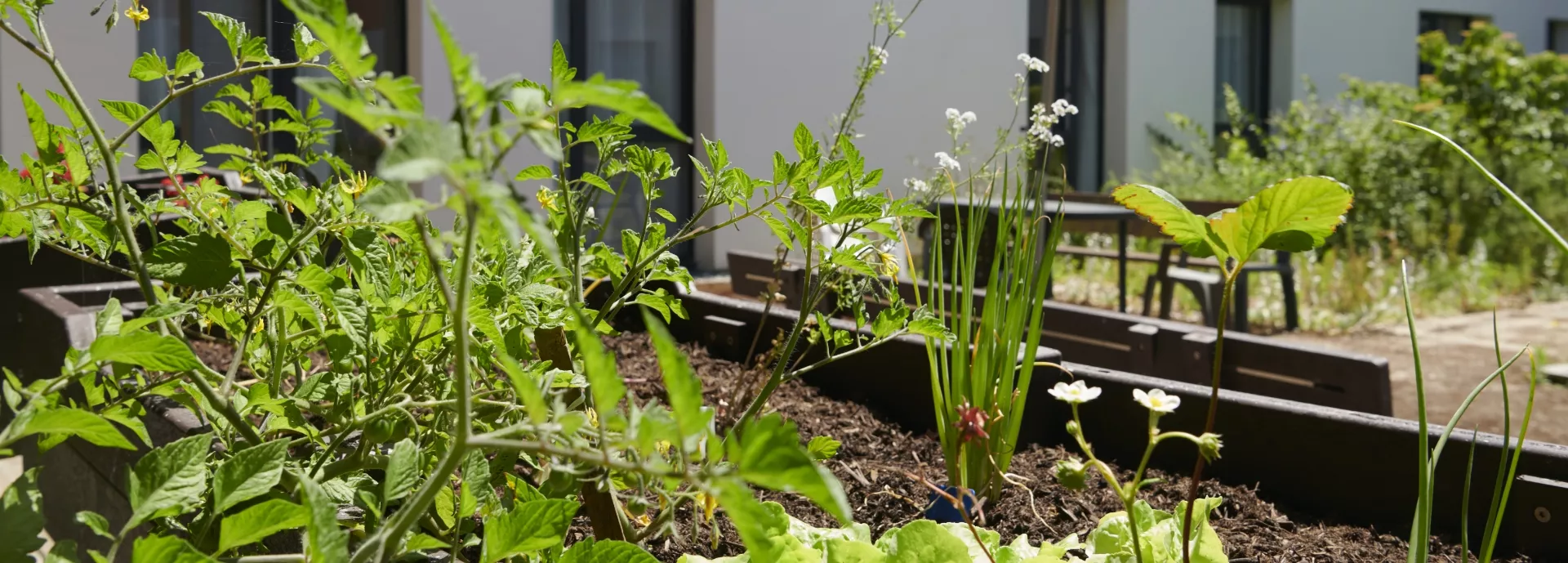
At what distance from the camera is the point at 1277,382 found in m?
2.20

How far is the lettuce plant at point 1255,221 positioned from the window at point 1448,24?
13.8 m

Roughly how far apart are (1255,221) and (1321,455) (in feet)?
2.24

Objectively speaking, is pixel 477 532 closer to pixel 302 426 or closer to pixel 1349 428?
pixel 302 426

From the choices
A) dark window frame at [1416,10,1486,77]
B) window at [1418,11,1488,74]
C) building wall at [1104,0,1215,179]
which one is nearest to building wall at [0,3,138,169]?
A: building wall at [1104,0,1215,179]

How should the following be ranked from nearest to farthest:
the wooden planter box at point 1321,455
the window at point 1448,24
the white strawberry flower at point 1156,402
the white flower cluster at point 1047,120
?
1. the white strawberry flower at point 1156,402
2. the wooden planter box at point 1321,455
3. the white flower cluster at point 1047,120
4. the window at point 1448,24

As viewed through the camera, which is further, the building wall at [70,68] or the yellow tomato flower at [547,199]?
the building wall at [70,68]

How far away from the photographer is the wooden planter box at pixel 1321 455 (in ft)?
4.52

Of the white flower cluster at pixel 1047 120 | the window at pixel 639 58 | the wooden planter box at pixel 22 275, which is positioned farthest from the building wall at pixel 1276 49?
the white flower cluster at pixel 1047 120

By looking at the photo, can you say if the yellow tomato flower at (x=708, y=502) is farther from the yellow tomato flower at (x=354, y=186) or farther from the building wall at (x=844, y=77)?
the building wall at (x=844, y=77)

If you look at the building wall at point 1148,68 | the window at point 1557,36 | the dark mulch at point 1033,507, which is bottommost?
the dark mulch at point 1033,507

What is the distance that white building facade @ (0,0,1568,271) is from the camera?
22.5 feet

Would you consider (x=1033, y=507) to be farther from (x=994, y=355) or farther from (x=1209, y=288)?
(x=1209, y=288)

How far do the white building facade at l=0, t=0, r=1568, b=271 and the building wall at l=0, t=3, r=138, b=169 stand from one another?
1 centimetres

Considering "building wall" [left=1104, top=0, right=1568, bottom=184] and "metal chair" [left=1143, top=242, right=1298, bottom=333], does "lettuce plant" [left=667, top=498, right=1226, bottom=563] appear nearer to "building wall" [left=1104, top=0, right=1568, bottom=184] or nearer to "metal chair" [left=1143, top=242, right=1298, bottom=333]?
"metal chair" [left=1143, top=242, right=1298, bottom=333]
